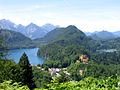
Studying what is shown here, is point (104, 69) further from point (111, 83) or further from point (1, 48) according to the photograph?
point (111, 83)

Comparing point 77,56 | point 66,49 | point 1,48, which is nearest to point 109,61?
point 77,56

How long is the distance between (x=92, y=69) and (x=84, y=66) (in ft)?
26.5

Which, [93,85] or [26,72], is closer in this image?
[93,85]

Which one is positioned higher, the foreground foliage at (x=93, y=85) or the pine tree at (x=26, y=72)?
the foreground foliage at (x=93, y=85)

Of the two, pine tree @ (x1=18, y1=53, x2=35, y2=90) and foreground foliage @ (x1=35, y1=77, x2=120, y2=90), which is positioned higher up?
foreground foliage @ (x1=35, y1=77, x2=120, y2=90)

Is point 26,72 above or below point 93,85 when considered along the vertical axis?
below

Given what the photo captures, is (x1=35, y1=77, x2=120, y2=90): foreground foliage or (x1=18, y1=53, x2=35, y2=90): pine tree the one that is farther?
(x1=18, y1=53, x2=35, y2=90): pine tree

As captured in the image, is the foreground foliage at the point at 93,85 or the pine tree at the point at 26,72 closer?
the foreground foliage at the point at 93,85

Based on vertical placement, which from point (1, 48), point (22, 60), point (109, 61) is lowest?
point (109, 61)

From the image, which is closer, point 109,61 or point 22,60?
point 22,60

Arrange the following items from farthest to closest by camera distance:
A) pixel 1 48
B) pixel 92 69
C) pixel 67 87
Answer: pixel 92 69
pixel 1 48
pixel 67 87

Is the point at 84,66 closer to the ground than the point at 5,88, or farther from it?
closer to the ground

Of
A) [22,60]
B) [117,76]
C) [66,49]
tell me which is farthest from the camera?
[66,49]

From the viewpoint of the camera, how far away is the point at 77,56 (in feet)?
554
